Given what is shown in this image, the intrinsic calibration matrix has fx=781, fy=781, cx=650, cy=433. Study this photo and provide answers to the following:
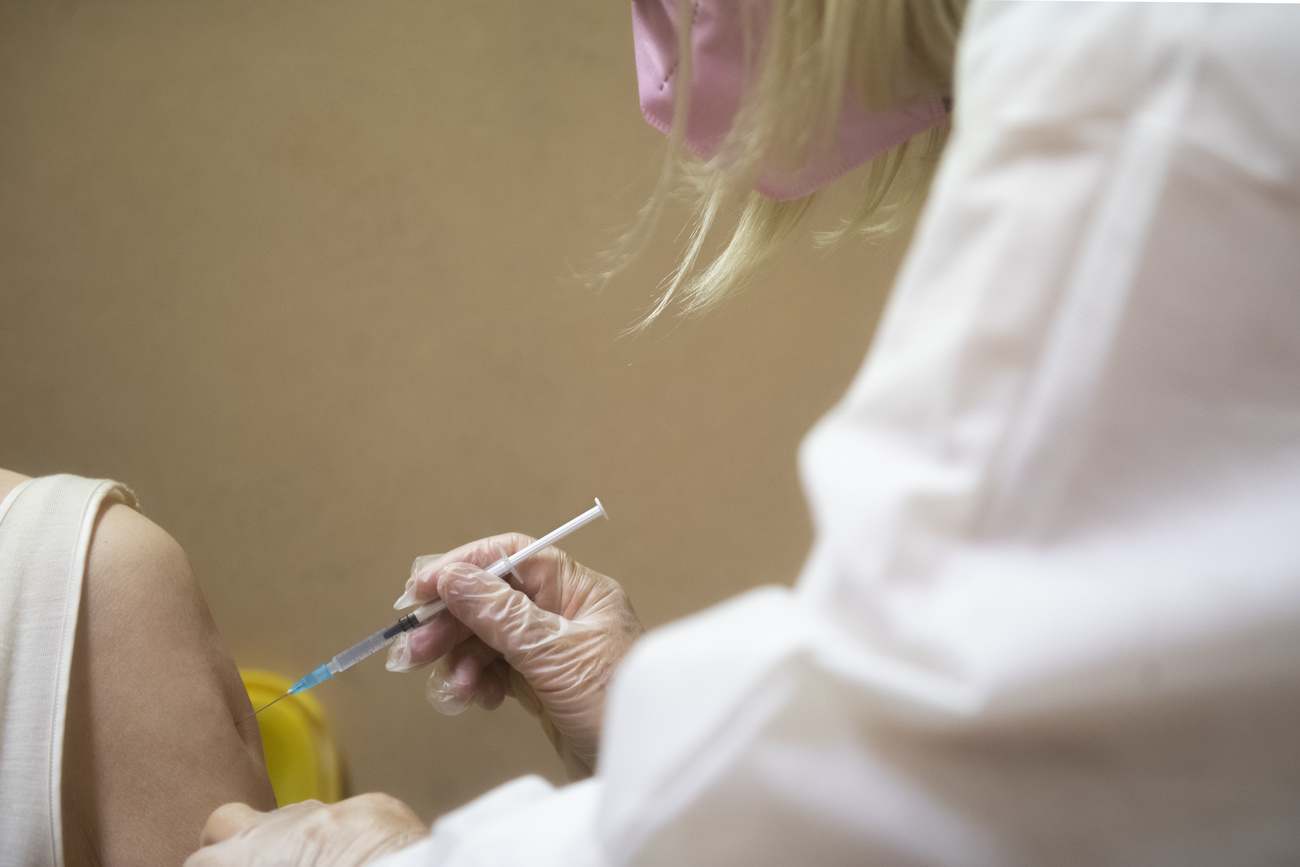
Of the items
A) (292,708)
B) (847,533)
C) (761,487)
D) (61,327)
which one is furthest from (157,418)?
(847,533)

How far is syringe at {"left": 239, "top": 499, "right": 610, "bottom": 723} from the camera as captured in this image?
0.72 metres

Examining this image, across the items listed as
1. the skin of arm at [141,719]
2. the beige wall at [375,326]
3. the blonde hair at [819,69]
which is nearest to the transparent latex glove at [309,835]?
the skin of arm at [141,719]

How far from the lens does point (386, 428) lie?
48.0 inches

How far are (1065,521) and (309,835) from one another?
0.47 meters

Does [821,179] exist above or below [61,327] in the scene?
below

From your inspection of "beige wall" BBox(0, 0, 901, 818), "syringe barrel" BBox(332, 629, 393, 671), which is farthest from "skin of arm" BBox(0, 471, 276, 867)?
"beige wall" BBox(0, 0, 901, 818)

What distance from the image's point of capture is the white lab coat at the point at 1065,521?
0.84 ft

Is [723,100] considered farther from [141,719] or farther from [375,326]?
[375,326]

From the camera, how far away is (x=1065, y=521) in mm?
266

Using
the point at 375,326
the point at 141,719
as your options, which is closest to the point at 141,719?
the point at 141,719

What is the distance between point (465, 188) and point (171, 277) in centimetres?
47

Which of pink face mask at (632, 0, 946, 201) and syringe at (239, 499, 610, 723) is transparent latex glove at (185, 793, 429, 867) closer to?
syringe at (239, 499, 610, 723)

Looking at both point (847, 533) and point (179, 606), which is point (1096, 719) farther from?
point (179, 606)

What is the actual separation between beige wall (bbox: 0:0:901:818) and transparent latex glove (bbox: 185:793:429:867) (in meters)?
0.72
